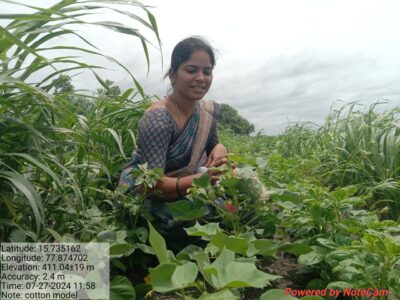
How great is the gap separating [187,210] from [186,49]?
2.69 feet

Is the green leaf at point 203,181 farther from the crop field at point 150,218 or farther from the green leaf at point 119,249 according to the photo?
the green leaf at point 119,249

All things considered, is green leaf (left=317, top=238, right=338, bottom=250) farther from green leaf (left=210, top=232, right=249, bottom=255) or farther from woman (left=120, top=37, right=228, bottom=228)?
woman (left=120, top=37, right=228, bottom=228)

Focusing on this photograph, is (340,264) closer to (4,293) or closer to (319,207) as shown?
(319,207)

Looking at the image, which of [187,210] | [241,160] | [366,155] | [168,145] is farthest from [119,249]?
[366,155]

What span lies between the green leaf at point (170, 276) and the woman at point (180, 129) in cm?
80

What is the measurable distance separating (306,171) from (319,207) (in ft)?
5.12

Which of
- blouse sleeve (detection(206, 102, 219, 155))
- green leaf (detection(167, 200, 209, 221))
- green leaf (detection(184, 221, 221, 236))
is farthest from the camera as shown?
blouse sleeve (detection(206, 102, 219, 155))

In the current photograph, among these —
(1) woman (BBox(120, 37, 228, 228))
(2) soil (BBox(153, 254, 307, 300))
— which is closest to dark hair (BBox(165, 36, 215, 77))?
(1) woman (BBox(120, 37, 228, 228))

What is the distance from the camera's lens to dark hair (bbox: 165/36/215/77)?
1.76m

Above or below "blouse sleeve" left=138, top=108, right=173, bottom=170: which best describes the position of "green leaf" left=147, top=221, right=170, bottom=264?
below

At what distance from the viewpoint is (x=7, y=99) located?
4.03ft
